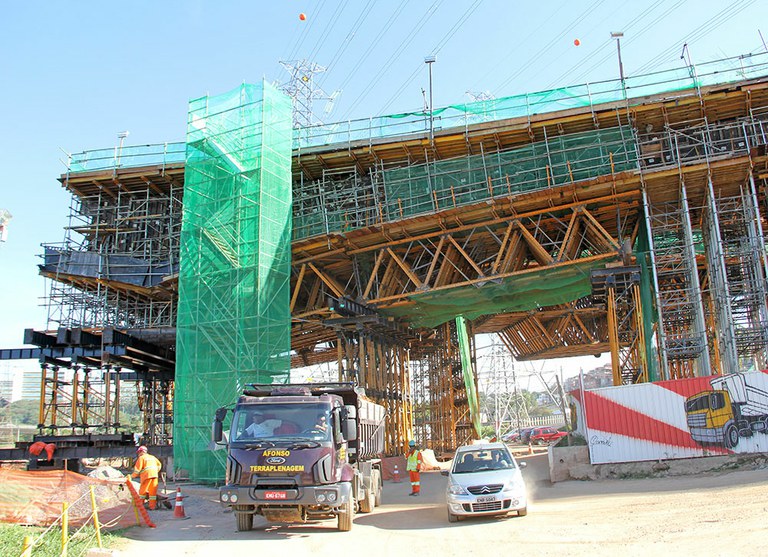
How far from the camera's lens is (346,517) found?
11.9 metres

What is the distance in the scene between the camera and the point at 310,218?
28375 mm

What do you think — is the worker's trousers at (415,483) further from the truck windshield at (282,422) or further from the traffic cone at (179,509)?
the truck windshield at (282,422)

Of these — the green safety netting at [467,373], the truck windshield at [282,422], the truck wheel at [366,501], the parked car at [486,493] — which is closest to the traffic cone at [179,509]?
the truck windshield at [282,422]

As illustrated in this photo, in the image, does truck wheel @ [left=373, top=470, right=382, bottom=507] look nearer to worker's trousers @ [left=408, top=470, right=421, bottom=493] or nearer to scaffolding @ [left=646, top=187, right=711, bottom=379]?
worker's trousers @ [left=408, top=470, right=421, bottom=493]

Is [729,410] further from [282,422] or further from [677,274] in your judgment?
[282,422]

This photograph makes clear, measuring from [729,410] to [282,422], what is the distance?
→ 12.3 metres

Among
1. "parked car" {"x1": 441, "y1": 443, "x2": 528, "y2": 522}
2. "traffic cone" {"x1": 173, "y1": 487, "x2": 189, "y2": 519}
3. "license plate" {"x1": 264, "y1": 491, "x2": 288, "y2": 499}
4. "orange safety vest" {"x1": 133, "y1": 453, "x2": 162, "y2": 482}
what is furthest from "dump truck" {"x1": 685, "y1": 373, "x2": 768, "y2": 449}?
"orange safety vest" {"x1": 133, "y1": 453, "x2": 162, "y2": 482}

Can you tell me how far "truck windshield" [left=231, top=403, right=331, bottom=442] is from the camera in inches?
462

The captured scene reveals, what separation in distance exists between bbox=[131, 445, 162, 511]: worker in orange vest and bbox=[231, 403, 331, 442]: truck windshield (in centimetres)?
350

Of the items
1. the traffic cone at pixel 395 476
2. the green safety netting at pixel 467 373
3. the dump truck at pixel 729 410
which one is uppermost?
the green safety netting at pixel 467 373

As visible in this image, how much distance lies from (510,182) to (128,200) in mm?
19947

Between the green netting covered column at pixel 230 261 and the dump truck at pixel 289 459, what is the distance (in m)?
10.8

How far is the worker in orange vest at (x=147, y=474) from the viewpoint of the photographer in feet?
46.6

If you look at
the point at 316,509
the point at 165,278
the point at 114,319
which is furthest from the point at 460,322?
the point at 316,509
